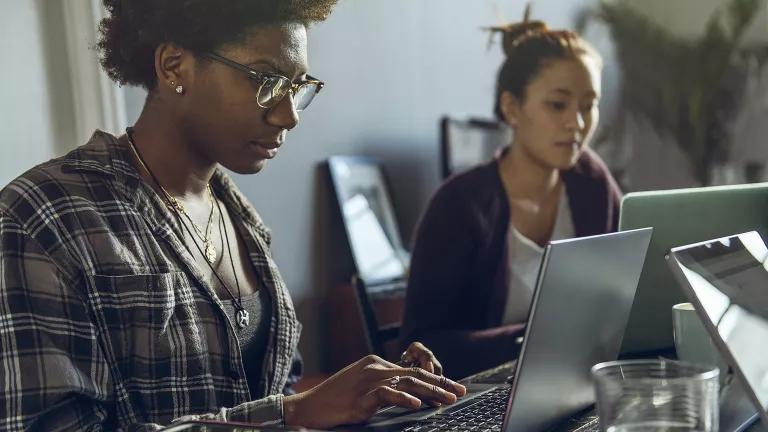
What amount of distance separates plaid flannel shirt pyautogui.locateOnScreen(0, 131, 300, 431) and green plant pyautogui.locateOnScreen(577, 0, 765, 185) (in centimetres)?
347

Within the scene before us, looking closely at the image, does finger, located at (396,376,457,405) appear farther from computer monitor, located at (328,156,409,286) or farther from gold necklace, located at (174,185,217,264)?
computer monitor, located at (328,156,409,286)

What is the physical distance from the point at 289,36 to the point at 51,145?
0.79 m

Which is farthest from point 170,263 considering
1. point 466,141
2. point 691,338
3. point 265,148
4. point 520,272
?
point 466,141

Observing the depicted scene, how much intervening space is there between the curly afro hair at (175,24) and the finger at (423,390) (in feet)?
2.02

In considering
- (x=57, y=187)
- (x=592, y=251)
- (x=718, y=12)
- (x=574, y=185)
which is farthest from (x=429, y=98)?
(x=592, y=251)

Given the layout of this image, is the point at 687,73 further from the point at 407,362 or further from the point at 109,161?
the point at 109,161

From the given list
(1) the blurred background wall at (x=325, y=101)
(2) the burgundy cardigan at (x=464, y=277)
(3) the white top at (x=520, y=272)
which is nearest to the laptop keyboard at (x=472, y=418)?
(2) the burgundy cardigan at (x=464, y=277)

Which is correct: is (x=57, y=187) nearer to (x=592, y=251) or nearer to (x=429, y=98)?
(x=592, y=251)

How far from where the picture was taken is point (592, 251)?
1119 millimetres

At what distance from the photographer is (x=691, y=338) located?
48.2 inches

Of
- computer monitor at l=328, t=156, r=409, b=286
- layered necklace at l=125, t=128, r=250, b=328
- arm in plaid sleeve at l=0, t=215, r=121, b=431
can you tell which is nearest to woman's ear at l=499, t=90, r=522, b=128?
computer monitor at l=328, t=156, r=409, b=286

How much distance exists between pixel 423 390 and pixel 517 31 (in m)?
1.71

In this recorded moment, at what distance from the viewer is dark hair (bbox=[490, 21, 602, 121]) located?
8.75 ft

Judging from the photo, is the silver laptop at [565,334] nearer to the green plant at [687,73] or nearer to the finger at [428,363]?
the finger at [428,363]
